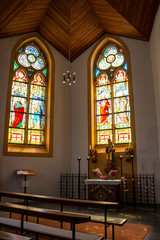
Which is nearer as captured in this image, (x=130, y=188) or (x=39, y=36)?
(x=130, y=188)

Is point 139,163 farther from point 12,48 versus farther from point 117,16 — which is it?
point 12,48

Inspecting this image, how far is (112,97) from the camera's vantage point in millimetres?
9328

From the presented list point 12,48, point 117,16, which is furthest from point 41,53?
point 117,16

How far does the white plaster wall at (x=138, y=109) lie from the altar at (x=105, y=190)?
1.49 meters

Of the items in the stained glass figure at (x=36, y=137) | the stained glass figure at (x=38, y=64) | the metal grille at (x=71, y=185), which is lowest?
the metal grille at (x=71, y=185)

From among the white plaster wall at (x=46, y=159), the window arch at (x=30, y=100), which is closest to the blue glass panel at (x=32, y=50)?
the window arch at (x=30, y=100)

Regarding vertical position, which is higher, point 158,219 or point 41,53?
point 41,53

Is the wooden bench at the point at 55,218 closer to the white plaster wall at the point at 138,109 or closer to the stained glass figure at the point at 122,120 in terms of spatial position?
the white plaster wall at the point at 138,109

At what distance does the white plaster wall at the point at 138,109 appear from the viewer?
25.8 ft

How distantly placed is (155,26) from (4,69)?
5675mm

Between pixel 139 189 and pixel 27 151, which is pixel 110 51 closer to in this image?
pixel 27 151

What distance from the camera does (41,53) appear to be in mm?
9953

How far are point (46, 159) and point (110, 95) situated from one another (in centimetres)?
375

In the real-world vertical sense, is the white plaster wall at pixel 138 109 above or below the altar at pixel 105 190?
above
